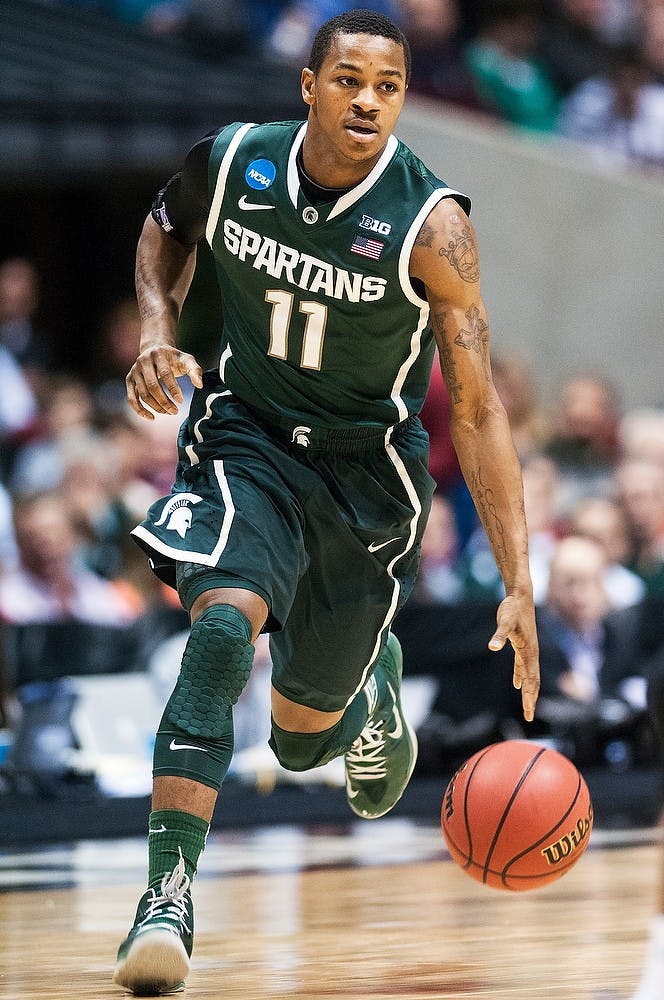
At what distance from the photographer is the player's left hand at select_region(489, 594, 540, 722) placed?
452cm

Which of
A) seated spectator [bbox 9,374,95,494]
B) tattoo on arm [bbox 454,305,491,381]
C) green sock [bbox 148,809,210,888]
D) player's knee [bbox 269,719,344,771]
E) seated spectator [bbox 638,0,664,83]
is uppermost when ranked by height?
seated spectator [bbox 638,0,664,83]

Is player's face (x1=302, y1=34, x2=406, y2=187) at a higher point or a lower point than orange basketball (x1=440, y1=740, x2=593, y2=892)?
higher

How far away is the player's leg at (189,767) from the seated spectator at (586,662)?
18.1 feet

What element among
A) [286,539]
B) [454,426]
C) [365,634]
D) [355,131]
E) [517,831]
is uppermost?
[355,131]

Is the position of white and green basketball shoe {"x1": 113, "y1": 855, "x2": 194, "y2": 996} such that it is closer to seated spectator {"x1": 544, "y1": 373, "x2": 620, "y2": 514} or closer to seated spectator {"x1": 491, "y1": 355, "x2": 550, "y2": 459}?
seated spectator {"x1": 491, "y1": 355, "x2": 550, "y2": 459}

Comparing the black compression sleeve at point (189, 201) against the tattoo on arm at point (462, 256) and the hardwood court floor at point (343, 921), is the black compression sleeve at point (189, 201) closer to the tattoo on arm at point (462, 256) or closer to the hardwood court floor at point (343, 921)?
the tattoo on arm at point (462, 256)

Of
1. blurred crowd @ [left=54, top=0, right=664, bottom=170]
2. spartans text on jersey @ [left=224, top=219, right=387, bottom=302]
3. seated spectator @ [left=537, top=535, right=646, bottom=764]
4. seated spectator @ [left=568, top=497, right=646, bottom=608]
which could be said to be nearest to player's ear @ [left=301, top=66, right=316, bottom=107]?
spartans text on jersey @ [left=224, top=219, right=387, bottom=302]

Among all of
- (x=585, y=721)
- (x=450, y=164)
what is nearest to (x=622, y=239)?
(x=450, y=164)

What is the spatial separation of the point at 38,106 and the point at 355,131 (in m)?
8.00

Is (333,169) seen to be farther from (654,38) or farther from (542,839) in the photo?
(654,38)

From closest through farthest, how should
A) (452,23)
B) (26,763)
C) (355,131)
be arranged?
(355,131) → (26,763) → (452,23)

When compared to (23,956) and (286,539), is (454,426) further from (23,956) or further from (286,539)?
(23,956)

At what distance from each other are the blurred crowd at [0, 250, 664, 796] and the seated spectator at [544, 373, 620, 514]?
0.26 metres

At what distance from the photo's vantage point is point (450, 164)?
13.1m
